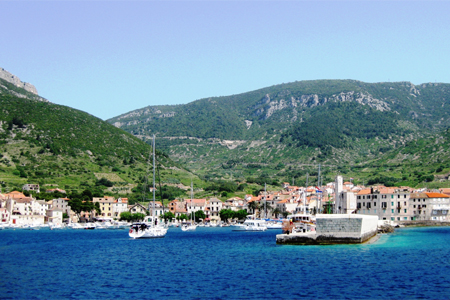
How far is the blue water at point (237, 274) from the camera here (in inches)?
1286

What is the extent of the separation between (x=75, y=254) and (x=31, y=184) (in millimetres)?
101822

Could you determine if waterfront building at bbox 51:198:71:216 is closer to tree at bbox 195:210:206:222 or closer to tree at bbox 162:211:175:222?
tree at bbox 162:211:175:222

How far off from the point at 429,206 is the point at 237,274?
319 ft

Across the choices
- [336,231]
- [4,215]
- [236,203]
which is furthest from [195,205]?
[336,231]

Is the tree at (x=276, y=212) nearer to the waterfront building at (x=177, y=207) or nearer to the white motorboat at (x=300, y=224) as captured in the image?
the waterfront building at (x=177, y=207)

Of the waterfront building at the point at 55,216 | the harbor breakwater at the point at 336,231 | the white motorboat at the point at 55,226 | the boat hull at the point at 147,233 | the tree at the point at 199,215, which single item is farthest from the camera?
the tree at the point at 199,215

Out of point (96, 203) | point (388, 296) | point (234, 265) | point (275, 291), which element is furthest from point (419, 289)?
point (96, 203)

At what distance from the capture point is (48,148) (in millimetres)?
179375

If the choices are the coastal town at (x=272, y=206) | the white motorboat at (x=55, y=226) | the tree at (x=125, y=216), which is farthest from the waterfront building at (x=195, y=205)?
the white motorboat at (x=55, y=226)

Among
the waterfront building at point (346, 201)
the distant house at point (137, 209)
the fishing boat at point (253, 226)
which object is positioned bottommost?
the fishing boat at point (253, 226)

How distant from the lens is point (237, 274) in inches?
1585

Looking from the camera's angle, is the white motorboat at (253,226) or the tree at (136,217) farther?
the tree at (136,217)

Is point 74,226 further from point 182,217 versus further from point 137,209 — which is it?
point 182,217

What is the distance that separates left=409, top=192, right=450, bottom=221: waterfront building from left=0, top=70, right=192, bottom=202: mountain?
266ft
